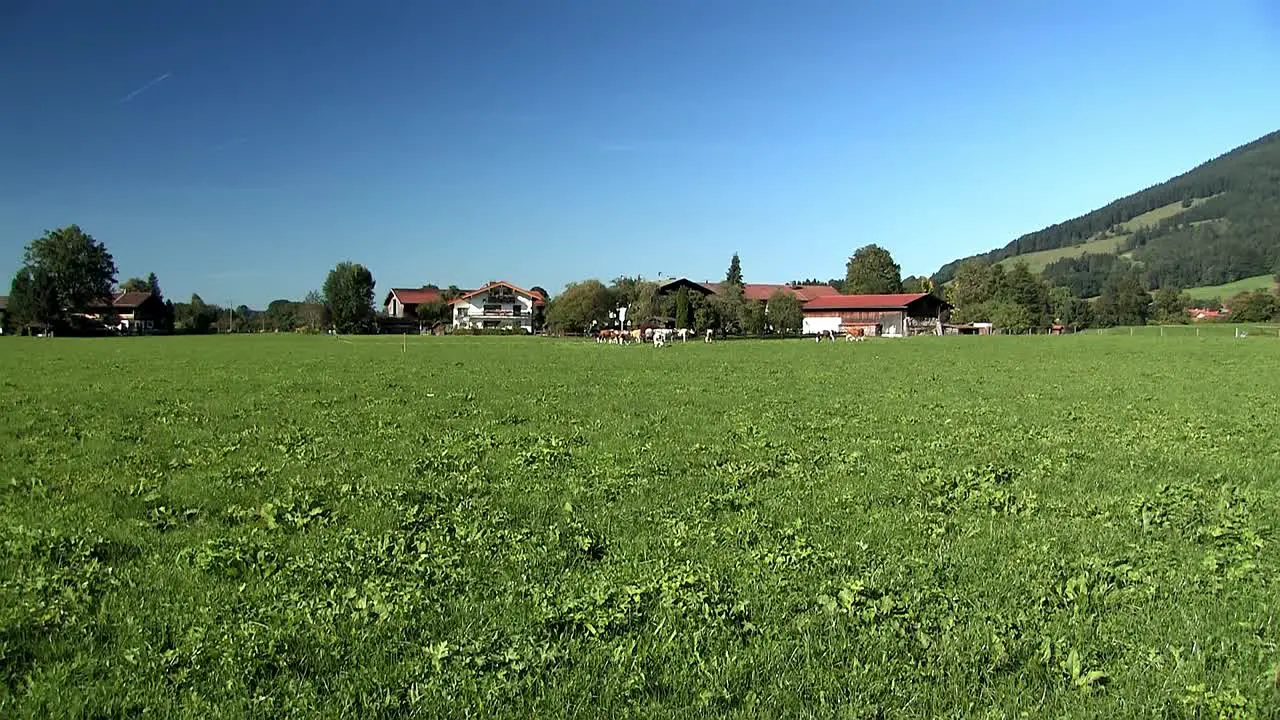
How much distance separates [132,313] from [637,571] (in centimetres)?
16045

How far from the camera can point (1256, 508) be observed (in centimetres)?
830

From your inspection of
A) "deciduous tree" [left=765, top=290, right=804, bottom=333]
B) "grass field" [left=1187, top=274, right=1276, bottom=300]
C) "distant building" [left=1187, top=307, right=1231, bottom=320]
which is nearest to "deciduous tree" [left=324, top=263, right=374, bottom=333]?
"deciduous tree" [left=765, top=290, right=804, bottom=333]

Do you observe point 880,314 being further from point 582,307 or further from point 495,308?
point 495,308

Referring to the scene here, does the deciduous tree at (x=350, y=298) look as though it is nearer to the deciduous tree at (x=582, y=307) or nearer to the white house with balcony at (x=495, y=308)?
the white house with balcony at (x=495, y=308)

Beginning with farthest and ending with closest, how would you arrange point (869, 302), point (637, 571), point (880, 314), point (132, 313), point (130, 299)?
point (130, 299) < point (132, 313) < point (869, 302) < point (880, 314) < point (637, 571)

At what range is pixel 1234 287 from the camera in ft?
621

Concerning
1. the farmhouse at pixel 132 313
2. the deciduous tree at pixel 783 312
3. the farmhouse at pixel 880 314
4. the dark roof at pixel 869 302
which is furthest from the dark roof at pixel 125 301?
the dark roof at pixel 869 302

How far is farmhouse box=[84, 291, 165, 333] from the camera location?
5098 inches

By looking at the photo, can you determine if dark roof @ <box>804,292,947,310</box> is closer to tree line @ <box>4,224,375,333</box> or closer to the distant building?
the distant building

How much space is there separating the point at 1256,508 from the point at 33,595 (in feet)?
37.5

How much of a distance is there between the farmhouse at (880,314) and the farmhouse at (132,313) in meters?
112

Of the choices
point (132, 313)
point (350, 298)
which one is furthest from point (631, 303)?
point (132, 313)

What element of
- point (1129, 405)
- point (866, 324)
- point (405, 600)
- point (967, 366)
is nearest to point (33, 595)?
point (405, 600)

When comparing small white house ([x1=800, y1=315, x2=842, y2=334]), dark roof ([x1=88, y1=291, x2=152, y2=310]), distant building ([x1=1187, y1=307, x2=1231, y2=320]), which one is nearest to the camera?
small white house ([x1=800, y1=315, x2=842, y2=334])
